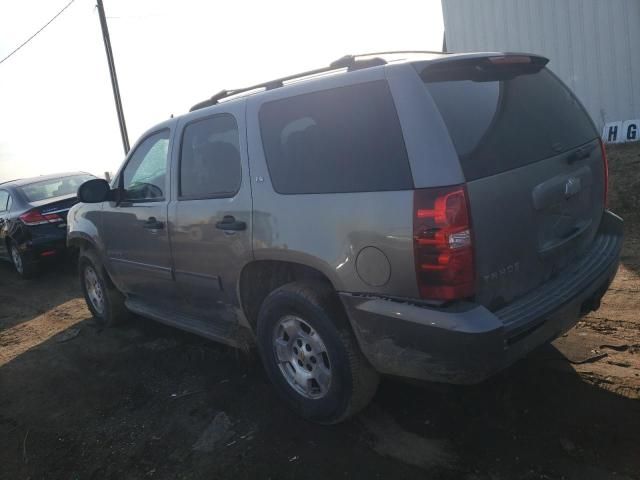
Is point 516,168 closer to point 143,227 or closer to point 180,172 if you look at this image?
point 180,172

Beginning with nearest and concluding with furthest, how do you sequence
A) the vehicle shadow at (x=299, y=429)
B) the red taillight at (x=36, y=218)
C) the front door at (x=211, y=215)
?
the vehicle shadow at (x=299, y=429)
the front door at (x=211, y=215)
the red taillight at (x=36, y=218)

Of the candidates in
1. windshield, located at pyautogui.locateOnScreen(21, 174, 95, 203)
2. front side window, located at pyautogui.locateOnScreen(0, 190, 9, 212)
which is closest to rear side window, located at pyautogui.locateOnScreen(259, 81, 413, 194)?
windshield, located at pyautogui.locateOnScreen(21, 174, 95, 203)

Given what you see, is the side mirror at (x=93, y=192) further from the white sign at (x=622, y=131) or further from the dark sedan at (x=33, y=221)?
the white sign at (x=622, y=131)

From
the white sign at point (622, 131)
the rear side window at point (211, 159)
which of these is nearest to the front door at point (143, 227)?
the rear side window at point (211, 159)

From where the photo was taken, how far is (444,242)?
91.5 inches

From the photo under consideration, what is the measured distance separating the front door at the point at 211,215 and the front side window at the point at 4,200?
20.4ft

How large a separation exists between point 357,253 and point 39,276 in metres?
7.58

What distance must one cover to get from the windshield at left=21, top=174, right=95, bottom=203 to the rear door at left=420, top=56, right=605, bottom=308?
7356mm

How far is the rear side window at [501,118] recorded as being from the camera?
8.02ft

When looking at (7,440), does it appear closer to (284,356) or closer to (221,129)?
(284,356)

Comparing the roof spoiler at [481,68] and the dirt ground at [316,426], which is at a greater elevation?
the roof spoiler at [481,68]

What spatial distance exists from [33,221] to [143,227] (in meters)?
4.69

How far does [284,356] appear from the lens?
3205mm

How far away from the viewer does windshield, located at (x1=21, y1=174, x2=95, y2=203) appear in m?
8.39
